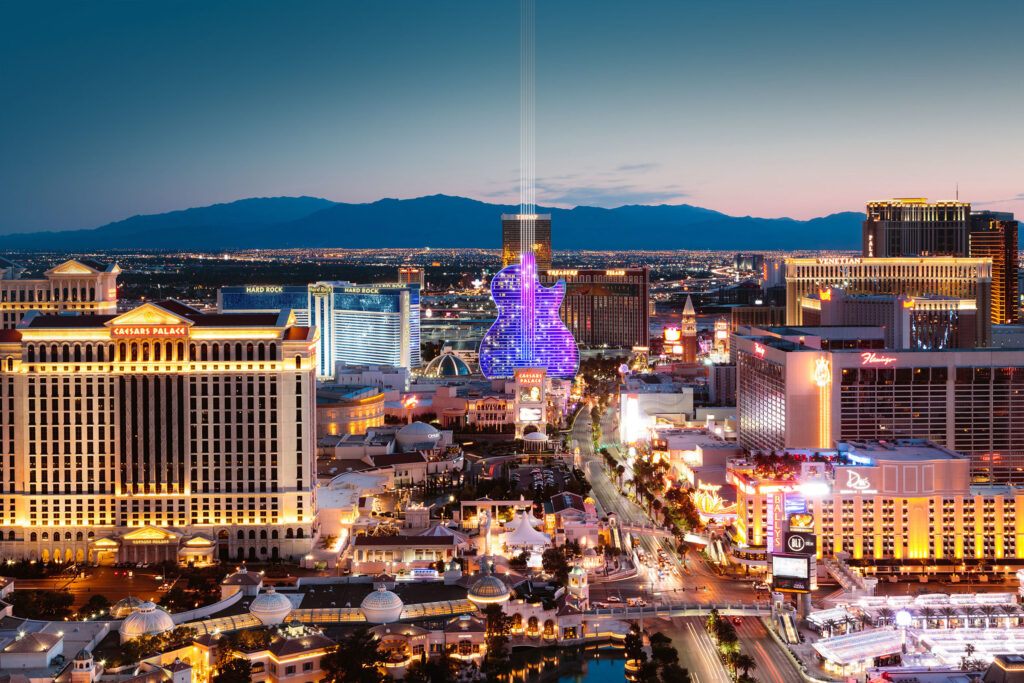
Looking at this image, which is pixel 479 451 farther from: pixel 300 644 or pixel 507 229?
pixel 507 229

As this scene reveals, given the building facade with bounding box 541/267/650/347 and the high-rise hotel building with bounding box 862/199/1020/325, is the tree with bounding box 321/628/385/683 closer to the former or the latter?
the high-rise hotel building with bounding box 862/199/1020/325

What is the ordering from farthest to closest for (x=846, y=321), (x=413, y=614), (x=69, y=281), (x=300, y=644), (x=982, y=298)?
(x=982, y=298) < (x=846, y=321) < (x=69, y=281) < (x=413, y=614) < (x=300, y=644)

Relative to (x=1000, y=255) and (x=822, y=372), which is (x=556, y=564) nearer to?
(x=822, y=372)

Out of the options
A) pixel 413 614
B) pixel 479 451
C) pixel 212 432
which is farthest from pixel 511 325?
pixel 413 614

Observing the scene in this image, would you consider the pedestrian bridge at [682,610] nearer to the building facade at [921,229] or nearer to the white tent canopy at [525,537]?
the white tent canopy at [525,537]

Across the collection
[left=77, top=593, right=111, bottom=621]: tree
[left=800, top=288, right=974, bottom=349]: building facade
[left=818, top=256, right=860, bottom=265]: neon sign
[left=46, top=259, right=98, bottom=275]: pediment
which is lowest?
[left=77, top=593, right=111, bottom=621]: tree

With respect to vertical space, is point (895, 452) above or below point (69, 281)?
below

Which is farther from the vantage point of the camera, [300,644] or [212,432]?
[212,432]


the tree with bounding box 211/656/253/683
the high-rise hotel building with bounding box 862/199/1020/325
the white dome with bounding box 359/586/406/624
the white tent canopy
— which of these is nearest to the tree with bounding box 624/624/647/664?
the white dome with bounding box 359/586/406/624
